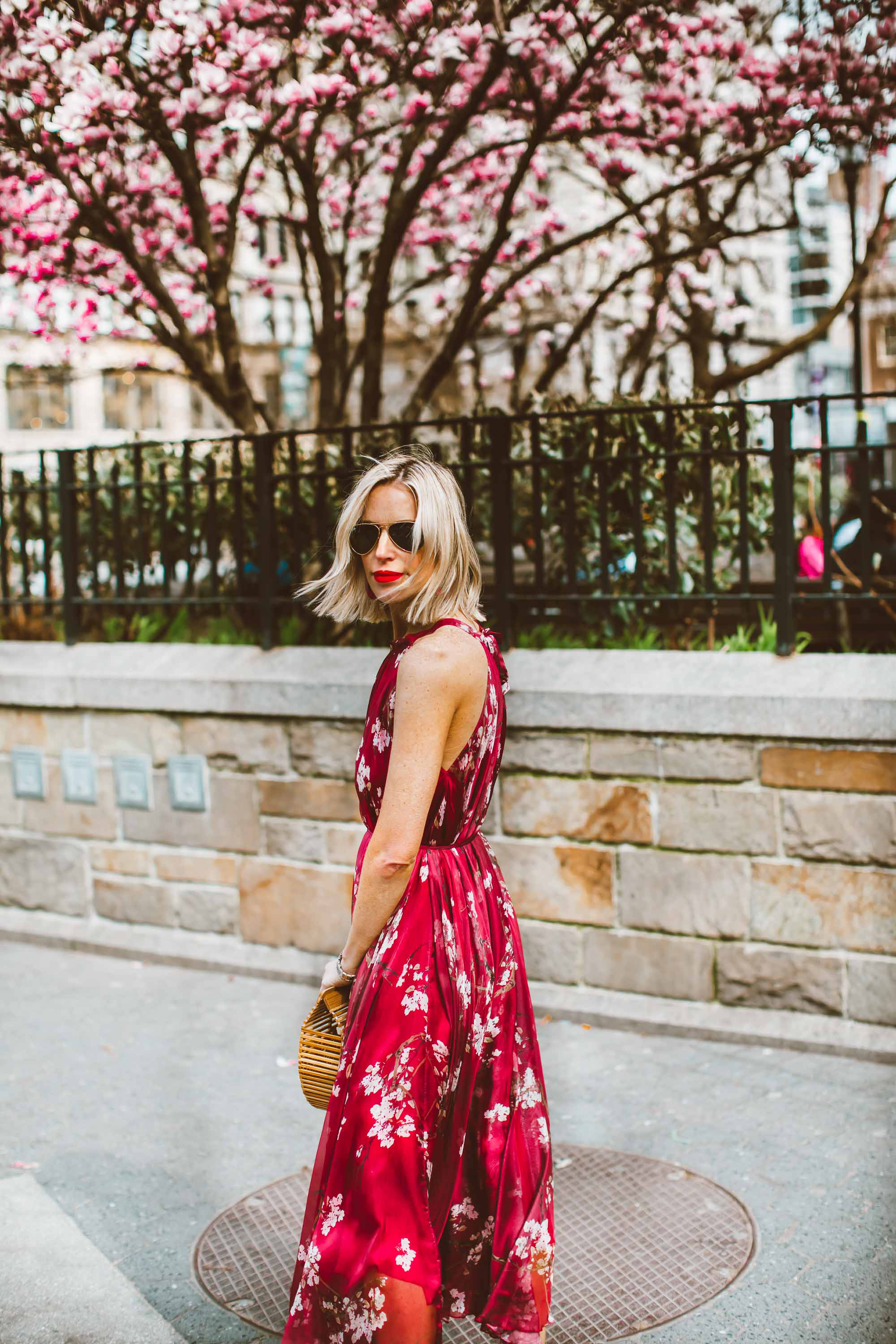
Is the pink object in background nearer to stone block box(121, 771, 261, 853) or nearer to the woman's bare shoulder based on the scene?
stone block box(121, 771, 261, 853)

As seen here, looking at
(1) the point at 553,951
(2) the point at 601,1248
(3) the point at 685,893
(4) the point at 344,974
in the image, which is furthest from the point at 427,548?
(1) the point at 553,951

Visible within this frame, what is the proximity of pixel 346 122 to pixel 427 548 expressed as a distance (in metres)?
8.06

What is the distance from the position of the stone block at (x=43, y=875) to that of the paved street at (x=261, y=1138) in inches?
34.7

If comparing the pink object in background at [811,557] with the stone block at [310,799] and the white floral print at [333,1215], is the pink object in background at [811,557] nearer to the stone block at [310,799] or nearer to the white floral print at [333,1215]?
the stone block at [310,799]

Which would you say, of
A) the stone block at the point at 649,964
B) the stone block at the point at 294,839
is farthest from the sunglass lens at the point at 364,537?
the stone block at the point at 294,839

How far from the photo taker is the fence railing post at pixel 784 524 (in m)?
5.21

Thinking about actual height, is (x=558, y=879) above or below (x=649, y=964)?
above

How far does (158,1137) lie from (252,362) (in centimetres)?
4149

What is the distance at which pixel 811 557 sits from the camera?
6.84m

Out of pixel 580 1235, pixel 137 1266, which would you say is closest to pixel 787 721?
pixel 580 1235

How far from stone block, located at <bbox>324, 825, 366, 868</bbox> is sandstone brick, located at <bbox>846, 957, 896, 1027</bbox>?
222cm

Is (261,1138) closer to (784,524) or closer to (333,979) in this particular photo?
(333,979)

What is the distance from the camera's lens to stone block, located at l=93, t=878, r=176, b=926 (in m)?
6.63

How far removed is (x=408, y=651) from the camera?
105 inches
